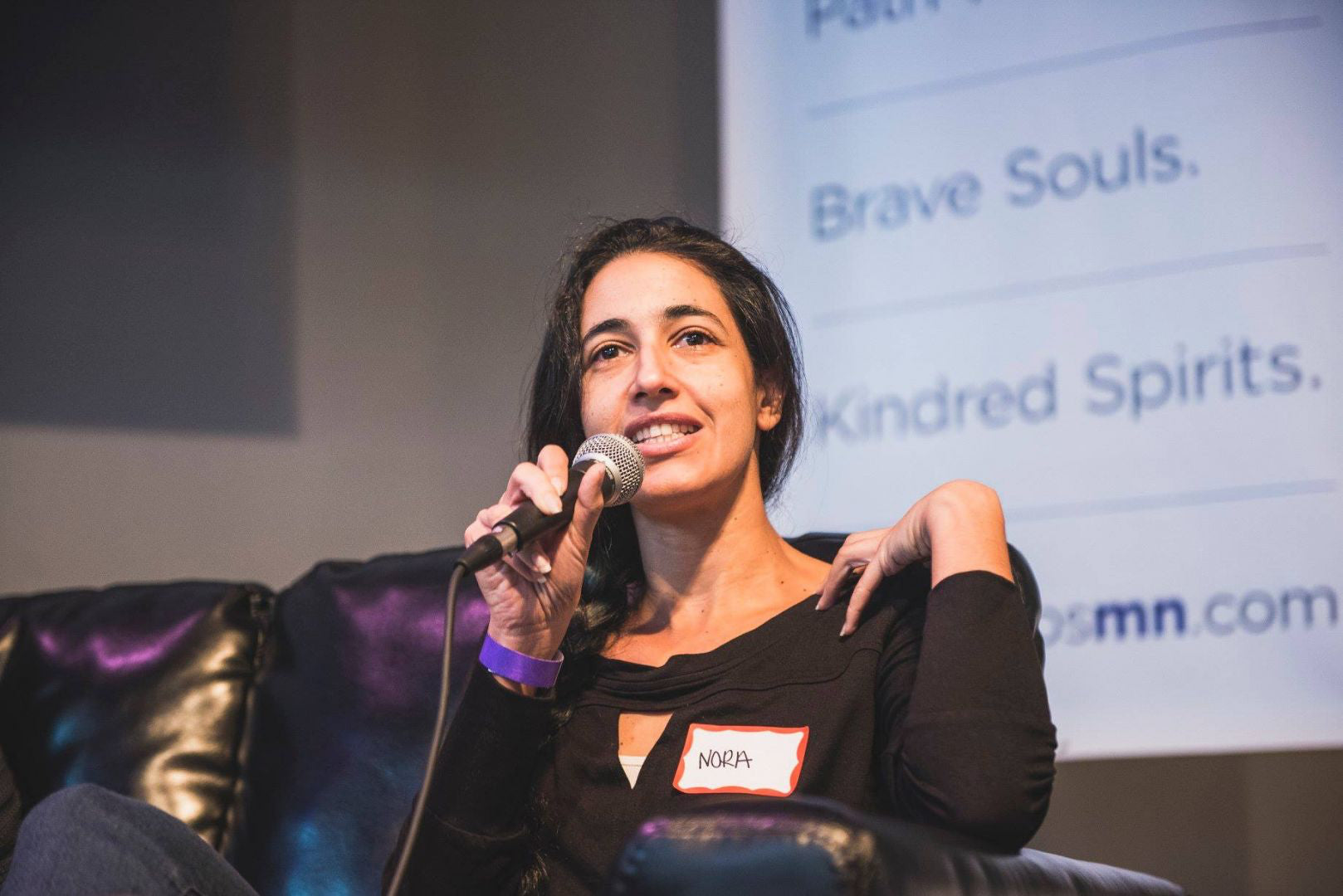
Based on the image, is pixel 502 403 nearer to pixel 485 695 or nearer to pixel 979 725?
pixel 485 695

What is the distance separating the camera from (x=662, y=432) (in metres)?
1.61

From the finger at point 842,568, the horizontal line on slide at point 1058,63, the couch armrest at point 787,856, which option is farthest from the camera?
the horizontal line on slide at point 1058,63

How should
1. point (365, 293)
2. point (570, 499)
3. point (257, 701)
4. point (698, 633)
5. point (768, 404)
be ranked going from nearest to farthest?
point (570, 499)
point (698, 633)
point (768, 404)
point (257, 701)
point (365, 293)

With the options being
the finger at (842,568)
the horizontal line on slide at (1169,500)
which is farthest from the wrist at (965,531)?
the horizontal line on slide at (1169,500)

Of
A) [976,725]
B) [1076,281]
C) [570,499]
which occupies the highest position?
[1076,281]

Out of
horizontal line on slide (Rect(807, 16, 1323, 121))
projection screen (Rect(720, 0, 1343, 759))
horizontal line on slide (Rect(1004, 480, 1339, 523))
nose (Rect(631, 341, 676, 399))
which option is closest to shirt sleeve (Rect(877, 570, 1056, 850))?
nose (Rect(631, 341, 676, 399))

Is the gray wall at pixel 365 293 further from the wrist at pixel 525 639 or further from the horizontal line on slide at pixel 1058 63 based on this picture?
the wrist at pixel 525 639

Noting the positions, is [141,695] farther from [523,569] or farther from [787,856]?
[787,856]

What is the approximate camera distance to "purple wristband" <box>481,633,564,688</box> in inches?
58.1

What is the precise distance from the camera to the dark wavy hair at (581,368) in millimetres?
1755

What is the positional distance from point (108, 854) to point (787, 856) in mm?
751

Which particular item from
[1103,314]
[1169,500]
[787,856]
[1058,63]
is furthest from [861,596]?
[1058,63]

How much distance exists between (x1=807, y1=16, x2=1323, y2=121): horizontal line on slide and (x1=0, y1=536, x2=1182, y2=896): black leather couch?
1.14 m

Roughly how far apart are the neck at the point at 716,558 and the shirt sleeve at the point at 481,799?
281mm
